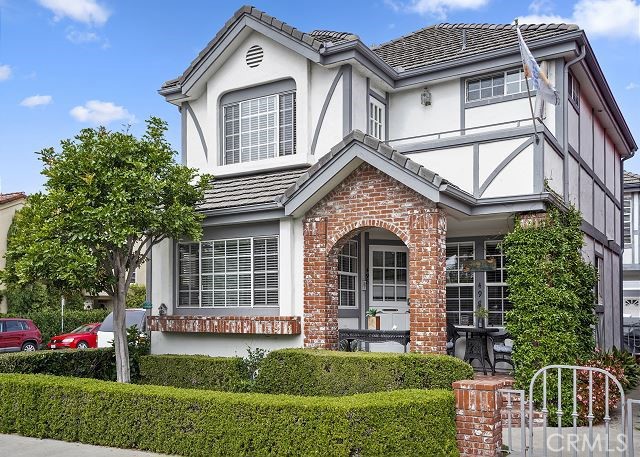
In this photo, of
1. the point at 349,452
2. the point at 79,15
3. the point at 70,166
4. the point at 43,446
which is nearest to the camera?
the point at 349,452

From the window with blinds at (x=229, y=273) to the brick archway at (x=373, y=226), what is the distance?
0.99 metres

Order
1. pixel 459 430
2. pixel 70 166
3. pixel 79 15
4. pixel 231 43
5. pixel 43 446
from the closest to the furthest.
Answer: pixel 459 430 → pixel 43 446 → pixel 70 166 → pixel 231 43 → pixel 79 15

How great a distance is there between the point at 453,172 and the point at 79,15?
11356 mm

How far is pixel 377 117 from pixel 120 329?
22.2 feet

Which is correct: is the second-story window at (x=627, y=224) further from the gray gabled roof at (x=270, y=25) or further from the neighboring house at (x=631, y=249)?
the gray gabled roof at (x=270, y=25)

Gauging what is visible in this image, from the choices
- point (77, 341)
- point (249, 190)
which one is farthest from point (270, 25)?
point (77, 341)

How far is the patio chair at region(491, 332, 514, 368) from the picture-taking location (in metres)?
12.4

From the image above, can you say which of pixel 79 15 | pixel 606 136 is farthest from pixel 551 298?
pixel 79 15

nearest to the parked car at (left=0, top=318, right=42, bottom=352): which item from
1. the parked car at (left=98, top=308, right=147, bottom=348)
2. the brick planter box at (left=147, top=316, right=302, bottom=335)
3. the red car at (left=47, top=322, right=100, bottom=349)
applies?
the red car at (left=47, top=322, right=100, bottom=349)

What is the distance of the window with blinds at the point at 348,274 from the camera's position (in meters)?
13.6

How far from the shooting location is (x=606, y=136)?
18.5m

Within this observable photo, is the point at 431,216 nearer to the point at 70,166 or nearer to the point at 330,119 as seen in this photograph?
the point at 330,119

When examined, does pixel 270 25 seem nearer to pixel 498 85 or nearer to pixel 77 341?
pixel 498 85

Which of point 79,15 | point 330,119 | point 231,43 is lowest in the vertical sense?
point 330,119
